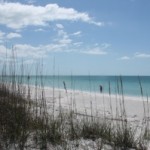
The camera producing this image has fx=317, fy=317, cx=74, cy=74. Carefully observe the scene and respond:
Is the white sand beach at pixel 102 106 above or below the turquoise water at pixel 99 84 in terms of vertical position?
below

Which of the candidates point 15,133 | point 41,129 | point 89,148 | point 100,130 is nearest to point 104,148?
point 89,148

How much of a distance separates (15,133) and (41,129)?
37 cm

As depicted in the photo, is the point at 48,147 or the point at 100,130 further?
the point at 100,130

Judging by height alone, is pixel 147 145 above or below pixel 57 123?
below

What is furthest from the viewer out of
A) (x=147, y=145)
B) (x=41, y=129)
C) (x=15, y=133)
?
(x=147, y=145)

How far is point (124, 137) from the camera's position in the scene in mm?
4141

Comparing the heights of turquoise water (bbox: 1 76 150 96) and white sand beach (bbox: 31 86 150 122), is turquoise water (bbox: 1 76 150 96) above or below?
above

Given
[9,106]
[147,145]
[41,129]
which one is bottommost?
[147,145]

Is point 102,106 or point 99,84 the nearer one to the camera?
point 102,106

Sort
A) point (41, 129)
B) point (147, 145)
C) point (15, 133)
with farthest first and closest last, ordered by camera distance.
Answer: point (147, 145), point (41, 129), point (15, 133)

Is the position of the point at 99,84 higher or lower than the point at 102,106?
higher

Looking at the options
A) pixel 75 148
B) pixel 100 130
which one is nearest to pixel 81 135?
pixel 100 130

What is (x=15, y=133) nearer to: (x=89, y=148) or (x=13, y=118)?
(x=13, y=118)

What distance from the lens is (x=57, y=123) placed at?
419 centimetres
